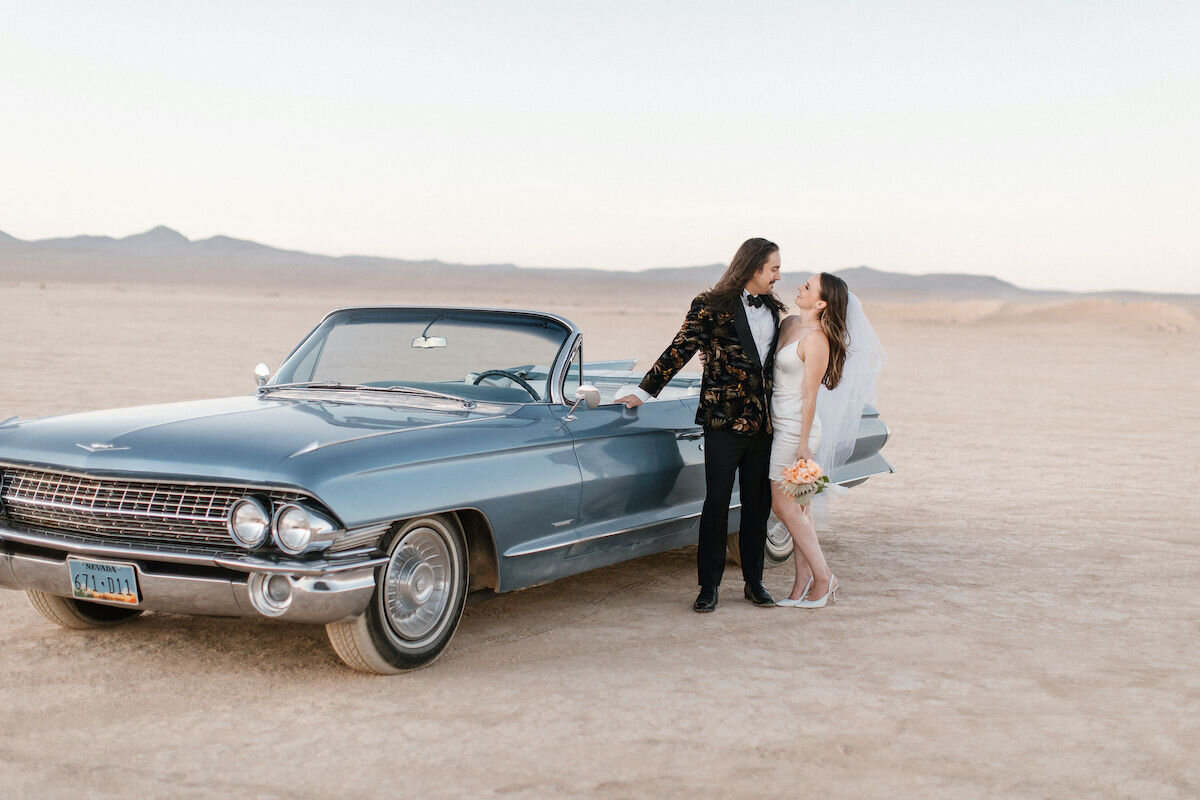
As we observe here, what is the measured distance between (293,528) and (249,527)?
0.54 ft

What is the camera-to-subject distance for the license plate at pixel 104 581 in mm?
4887

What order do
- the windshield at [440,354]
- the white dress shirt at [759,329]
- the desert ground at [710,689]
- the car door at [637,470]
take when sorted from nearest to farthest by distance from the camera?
the desert ground at [710,689], the car door at [637,470], the windshield at [440,354], the white dress shirt at [759,329]

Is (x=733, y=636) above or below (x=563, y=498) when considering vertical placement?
below

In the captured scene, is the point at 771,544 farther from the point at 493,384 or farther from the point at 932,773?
the point at 932,773

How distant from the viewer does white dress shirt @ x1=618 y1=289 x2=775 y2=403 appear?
6496 millimetres

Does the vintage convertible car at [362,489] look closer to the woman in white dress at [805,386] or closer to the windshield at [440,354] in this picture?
the windshield at [440,354]

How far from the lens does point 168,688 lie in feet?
16.2

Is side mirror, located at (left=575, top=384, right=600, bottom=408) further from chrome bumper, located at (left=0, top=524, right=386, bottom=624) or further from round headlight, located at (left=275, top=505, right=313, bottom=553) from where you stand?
round headlight, located at (left=275, top=505, right=313, bottom=553)

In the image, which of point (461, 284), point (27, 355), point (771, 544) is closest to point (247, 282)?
point (461, 284)

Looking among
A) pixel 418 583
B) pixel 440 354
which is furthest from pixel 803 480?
pixel 418 583

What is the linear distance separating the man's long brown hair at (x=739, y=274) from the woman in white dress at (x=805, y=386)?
0.88 ft

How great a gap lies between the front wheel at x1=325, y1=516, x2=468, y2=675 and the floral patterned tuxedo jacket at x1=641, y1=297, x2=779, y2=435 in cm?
159

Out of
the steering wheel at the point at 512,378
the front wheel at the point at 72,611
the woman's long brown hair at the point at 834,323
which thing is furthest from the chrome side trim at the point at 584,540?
the front wheel at the point at 72,611

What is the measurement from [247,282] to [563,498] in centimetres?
16292
